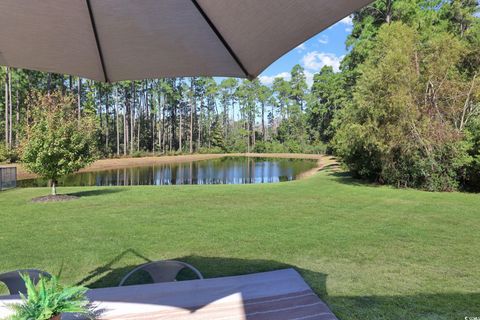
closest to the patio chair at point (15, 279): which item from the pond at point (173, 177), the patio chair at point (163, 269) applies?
the patio chair at point (163, 269)

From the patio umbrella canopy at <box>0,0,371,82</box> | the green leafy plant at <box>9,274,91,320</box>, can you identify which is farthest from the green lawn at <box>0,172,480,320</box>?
the green leafy plant at <box>9,274,91,320</box>

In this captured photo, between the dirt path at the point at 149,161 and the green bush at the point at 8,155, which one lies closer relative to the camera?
the dirt path at the point at 149,161

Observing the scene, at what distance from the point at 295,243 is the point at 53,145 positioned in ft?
22.9

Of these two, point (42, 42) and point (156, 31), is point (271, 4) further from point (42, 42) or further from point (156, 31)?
point (42, 42)

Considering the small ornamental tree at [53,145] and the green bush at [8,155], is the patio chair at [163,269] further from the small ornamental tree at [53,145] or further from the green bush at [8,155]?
the green bush at [8,155]

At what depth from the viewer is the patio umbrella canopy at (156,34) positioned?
139 centimetres

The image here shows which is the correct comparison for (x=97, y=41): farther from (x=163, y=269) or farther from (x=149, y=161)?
(x=149, y=161)

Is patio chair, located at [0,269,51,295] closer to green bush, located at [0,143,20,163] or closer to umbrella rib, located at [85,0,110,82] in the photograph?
umbrella rib, located at [85,0,110,82]

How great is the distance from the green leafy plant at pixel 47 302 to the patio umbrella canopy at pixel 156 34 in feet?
3.78

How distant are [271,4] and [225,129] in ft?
179

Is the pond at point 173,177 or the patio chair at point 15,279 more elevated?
the patio chair at point 15,279

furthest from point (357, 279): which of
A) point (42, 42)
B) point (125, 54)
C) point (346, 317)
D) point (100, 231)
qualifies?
point (100, 231)

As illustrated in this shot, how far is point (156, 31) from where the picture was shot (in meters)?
1.73

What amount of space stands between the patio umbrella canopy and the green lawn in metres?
2.33
